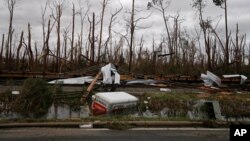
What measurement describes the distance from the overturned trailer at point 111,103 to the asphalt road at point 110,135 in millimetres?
2524

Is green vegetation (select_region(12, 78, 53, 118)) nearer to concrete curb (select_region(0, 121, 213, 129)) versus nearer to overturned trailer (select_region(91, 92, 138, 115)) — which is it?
overturned trailer (select_region(91, 92, 138, 115))

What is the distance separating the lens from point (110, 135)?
8.09m

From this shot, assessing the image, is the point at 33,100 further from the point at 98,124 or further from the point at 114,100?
the point at 98,124

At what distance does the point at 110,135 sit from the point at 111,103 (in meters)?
3.08

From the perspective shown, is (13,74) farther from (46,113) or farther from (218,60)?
(218,60)

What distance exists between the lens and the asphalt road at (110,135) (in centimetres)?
769

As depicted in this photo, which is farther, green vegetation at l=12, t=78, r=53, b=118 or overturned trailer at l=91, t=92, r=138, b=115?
green vegetation at l=12, t=78, r=53, b=118

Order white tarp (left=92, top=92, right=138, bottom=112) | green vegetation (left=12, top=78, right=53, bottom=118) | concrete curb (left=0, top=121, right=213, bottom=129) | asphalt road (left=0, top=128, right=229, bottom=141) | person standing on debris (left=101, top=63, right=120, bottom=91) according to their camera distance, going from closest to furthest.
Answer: asphalt road (left=0, top=128, right=229, bottom=141), concrete curb (left=0, top=121, right=213, bottom=129), white tarp (left=92, top=92, right=138, bottom=112), green vegetation (left=12, top=78, right=53, bottom=118), person standing on debris (left=101, top=63, right=120, bottom=91)

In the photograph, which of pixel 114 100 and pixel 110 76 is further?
pixel 110 76

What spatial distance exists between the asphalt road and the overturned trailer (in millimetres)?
2524

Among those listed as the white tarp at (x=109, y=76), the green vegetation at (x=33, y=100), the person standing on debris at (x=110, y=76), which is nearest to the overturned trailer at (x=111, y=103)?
the green vegetation at (x=33, y=100)

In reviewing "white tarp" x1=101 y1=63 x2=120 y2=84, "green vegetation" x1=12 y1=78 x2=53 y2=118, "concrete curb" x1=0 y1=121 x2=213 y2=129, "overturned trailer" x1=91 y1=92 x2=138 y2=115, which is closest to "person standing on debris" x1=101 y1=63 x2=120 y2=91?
"white tarp" x1=101 y1=63 x2=120 y2=84

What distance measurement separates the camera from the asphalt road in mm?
7691

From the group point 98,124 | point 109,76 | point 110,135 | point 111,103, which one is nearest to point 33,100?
point 111,103
